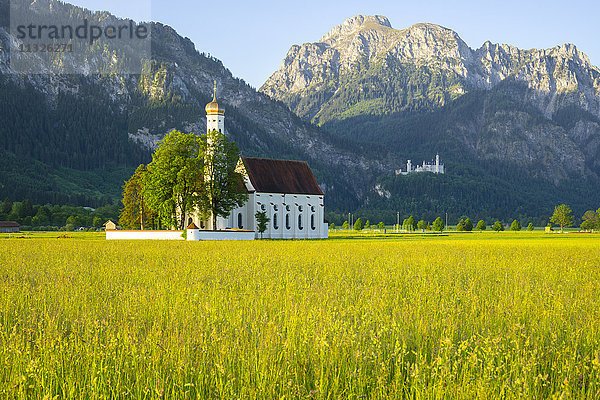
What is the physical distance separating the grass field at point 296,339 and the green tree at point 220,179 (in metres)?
60.1

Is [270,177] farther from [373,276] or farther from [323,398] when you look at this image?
[323,398]

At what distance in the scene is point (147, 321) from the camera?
10688mm

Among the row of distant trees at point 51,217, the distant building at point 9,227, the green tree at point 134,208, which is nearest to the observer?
the green tree at point 134,208

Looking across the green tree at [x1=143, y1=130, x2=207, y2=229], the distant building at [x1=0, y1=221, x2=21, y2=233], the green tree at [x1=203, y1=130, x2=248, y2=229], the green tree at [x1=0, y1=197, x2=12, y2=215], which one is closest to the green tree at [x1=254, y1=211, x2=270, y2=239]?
the green tree at [x1=203, y1=130, x2=248, y2=229]

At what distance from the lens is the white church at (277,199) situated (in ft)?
307

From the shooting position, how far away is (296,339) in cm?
906

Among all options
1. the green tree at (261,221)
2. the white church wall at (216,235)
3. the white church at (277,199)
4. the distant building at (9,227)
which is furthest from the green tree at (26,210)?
the white church wall at (216,235)

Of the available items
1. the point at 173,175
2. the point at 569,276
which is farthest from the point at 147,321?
the point at 173,175

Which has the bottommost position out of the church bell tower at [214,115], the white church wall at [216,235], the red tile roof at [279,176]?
the white church wall at [216,235]

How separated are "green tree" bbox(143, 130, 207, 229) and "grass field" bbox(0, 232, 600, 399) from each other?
5693cm

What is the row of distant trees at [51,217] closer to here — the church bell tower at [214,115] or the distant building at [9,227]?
the distant building at [9,227]

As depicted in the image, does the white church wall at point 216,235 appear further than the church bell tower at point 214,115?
No

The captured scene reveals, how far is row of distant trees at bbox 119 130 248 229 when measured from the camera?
74.2 meters

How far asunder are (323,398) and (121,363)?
2.80 m
